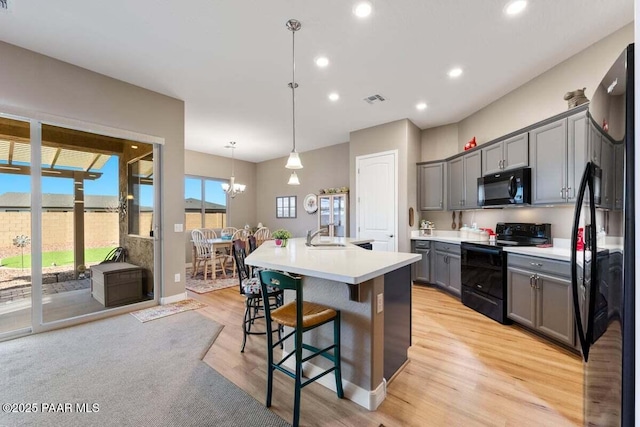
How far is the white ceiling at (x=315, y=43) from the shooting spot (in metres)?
2.25

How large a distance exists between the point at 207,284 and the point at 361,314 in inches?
158

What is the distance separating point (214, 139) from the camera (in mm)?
6008

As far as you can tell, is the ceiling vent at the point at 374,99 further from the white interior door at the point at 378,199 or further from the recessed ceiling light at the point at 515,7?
the recessed ceiling light at the point at 515,7

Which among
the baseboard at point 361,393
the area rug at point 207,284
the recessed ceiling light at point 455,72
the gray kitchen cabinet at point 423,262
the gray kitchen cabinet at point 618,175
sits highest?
the recessed ceiling light at point 455,72

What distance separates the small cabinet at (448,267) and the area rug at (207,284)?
354 cm

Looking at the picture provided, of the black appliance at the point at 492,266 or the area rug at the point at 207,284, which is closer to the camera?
the black appliance at the point at 492,266

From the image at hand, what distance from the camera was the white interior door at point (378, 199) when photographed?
15.7 ft

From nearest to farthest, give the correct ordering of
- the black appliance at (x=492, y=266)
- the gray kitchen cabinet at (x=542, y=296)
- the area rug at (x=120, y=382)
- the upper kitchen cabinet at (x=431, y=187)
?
the area rug at (x=120, y=382), the gray kitchen cabinet at (x=542, y=296), the black appliance at (x=492, y=266), the upper kitchen cabinet at (x=431, y=187)

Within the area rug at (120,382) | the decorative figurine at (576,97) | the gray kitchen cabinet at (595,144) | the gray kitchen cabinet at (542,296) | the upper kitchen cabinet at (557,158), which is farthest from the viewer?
the decorative figurine at (576,97)

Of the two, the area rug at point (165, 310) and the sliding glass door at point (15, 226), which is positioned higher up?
the sliding glass door at point (15, 226)

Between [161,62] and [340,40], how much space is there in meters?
1.99

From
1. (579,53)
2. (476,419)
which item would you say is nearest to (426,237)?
(579,53)

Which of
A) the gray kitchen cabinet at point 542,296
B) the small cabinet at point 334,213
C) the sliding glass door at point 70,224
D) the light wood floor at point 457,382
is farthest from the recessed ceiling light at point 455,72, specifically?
the sliding glass door at point 70,224

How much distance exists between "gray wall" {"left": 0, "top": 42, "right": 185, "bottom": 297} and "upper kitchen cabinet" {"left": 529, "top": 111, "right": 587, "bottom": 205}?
4.60 m
